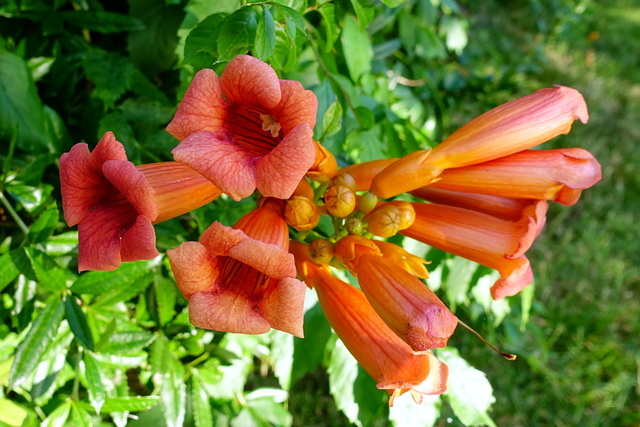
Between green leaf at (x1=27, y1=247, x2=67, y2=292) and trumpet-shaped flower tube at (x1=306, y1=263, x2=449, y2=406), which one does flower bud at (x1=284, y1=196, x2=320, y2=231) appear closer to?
trumpet-shaped flower tube at (x1=306, y1=263, x2=449, y2=406)

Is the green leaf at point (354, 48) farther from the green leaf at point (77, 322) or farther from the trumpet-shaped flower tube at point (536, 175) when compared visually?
the green leaf at point (77, 322)

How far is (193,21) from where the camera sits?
5.49 feet

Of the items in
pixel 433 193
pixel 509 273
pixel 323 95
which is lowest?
pixel 509 273

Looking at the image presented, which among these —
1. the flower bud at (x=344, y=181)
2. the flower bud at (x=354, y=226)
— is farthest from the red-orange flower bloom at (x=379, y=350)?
the flower bud at (x=344, y=181)

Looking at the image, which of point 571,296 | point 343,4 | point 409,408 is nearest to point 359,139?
point 343,4

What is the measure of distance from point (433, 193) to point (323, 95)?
1.62 ft

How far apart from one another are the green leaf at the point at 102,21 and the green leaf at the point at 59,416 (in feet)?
4.48

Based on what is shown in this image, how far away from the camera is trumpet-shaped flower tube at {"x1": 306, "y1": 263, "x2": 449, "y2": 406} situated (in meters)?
1.35

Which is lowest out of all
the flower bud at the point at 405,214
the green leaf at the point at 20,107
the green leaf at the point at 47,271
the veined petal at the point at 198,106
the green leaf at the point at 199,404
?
the green leaf at the point at 199,404

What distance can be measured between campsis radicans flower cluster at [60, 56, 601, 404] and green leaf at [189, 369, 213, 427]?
0.77m

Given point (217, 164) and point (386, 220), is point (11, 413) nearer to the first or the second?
point (217, 164)

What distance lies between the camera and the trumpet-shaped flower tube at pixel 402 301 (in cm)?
126

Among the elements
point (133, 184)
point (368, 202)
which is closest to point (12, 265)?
point (133, 184)

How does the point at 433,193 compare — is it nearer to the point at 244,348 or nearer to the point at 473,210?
the point at 473,210
